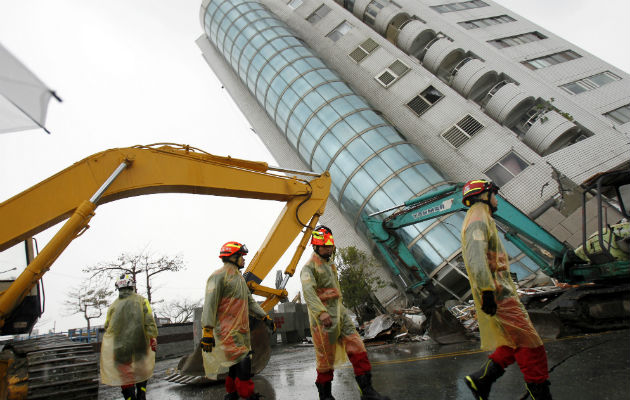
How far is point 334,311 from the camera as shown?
12.8 ft

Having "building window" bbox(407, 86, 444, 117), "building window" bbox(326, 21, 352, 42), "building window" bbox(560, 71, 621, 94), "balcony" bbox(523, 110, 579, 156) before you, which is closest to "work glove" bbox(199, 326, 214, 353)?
"balcony" bbox(523, 110, 579, 156)

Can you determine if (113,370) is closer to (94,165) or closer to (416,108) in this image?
(94,165)

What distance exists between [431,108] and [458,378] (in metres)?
18.5

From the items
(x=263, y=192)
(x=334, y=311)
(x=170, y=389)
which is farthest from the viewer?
(x=263, y=192)

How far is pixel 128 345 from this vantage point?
15.0 feet

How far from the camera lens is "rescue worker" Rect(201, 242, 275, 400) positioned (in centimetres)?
380

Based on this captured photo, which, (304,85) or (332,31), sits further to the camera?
(332,31)

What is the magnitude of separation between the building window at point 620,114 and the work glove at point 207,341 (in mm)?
21262

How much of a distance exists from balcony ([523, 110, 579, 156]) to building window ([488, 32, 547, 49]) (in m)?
7.02

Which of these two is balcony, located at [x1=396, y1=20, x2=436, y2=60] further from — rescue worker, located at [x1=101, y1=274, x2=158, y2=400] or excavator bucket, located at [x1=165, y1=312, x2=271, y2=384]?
rescue worker, located at [x1=101, y1=274, x2=158, y2=400]

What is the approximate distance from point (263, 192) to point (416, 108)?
55.5ft

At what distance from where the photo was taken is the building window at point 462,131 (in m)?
18.5

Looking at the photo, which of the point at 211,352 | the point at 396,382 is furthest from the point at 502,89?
the point at 211,352

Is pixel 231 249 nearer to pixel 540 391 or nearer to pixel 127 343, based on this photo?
pixel 127 343
